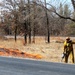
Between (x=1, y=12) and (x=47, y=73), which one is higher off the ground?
(x=1, y=12)

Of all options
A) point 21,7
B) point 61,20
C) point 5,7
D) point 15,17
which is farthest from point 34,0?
point 5,7

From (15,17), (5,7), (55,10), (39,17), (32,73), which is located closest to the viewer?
(32,73)

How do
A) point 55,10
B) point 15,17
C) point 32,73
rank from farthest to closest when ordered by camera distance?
point 15,17 < point 55,10 < point 32,73

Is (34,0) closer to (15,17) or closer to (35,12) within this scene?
Result: (35,12)

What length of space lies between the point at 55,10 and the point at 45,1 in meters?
2.23

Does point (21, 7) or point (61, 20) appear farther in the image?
point (21, 7)

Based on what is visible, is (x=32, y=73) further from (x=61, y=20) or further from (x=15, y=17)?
(x=15, y=17)

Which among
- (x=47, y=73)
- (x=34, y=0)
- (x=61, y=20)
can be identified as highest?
(x=34, y=0)

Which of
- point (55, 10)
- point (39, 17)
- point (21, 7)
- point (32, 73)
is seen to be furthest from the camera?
point (21, 7)

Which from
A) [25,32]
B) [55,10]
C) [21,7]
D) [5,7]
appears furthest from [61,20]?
[5,7]

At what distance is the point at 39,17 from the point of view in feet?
118

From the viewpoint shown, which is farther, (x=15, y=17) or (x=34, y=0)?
(x=15, y=17)

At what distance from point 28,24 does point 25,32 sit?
1.78 m

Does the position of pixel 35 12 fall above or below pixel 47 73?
above
